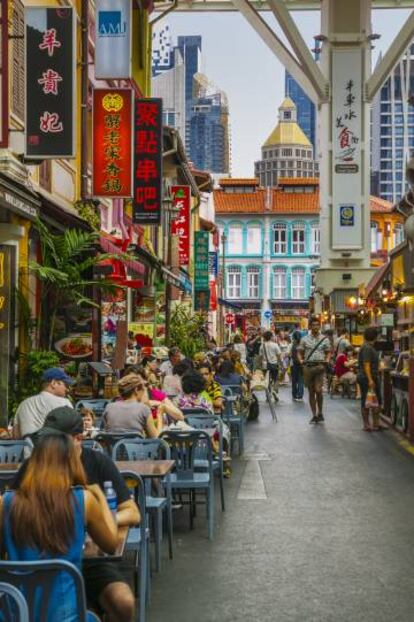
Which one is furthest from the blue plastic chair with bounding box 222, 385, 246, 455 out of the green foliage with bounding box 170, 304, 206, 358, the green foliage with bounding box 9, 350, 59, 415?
the green foliage with bounding box 170, 304, 206, 358

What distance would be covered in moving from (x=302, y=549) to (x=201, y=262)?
128ft

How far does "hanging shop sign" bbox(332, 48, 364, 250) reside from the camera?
142 ft

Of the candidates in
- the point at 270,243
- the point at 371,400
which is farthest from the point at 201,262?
the point at 270,243

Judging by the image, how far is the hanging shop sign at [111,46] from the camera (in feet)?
60.7

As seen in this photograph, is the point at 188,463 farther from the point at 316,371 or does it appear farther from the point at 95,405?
the point at 316,371

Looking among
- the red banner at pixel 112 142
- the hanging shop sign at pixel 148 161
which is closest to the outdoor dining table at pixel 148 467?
the red banner at pixel 112 142

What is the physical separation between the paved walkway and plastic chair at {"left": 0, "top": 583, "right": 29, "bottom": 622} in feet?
9.64

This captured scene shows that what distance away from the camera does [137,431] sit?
10148mm

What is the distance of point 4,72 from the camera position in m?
11.4

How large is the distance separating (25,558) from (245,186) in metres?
92.8

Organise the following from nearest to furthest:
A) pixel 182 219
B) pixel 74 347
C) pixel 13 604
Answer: pixel 13 604
pixel 74 347
pixel 182 219

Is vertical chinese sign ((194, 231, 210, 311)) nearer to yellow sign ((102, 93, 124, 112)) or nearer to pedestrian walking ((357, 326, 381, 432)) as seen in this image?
yellow sign ((102, 93, 124, 112))

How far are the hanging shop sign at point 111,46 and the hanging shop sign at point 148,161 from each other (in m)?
4.23

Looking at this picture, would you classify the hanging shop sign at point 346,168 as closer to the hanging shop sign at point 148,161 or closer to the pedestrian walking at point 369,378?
the hanging shop sign at point 148,161
